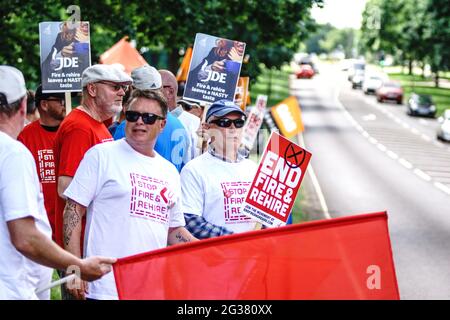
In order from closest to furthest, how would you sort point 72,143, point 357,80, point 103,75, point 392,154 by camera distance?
1. point 72,143
2. point 103,75
3. point 392,154
4. point 357,80

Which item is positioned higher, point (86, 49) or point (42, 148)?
point (86, 49)

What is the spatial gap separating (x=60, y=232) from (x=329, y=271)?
2033mm

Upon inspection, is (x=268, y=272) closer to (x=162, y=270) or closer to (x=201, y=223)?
(x=162, y=270)

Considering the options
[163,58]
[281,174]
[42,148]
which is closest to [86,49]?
[42,148]

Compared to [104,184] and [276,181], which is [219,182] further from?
[104,184]

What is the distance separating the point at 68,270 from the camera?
4.40 metres

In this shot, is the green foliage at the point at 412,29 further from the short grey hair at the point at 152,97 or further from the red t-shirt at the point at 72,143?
the short grey hair at the point at 152,97

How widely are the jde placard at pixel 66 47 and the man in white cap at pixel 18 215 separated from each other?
13.6 feet

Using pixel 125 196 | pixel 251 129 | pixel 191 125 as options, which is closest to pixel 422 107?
pixel 251 129

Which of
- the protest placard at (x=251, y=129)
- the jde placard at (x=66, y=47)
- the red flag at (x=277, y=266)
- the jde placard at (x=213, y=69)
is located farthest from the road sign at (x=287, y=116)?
the red flag at (x=277, y=266)

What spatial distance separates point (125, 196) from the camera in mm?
5254

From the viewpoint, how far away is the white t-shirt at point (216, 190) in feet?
20.1

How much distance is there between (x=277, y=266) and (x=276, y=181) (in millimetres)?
2273
